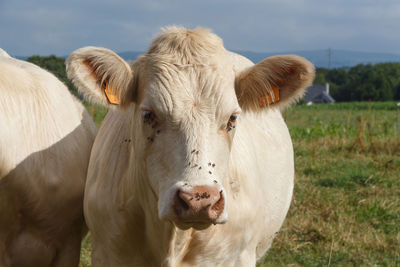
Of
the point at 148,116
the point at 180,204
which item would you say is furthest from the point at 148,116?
the point at 180,204

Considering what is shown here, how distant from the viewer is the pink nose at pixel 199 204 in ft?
7.14

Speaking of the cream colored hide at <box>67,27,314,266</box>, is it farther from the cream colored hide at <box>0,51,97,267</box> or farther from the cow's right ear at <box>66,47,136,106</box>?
the cream colored hide at <box>0,51,97,267</box>

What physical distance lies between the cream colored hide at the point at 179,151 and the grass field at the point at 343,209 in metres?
1.76

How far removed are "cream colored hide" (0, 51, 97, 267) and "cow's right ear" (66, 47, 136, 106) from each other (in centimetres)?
94

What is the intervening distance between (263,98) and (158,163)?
30.8 inches

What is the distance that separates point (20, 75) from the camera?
373 centimetres

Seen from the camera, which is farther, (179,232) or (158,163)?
(179,232)

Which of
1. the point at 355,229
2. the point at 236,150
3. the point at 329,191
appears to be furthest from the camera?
the point at 329,191

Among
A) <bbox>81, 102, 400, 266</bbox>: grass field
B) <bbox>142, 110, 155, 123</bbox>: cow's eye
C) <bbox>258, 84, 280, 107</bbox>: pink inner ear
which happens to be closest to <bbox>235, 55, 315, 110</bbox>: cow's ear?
<bbox>258, 84, 280, 107</bbox>: pink inner ear

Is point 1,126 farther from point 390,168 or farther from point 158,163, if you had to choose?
point 390,168

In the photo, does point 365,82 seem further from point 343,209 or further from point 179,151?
point 179,151

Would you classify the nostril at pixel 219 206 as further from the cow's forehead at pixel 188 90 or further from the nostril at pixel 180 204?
the cow's forehead at pixel 188 90

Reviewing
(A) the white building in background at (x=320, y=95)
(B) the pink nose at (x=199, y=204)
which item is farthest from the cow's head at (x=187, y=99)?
(A) the white building in background at (x=320, y=95)

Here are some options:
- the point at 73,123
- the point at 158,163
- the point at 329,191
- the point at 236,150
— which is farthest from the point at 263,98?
the point at 329,191
